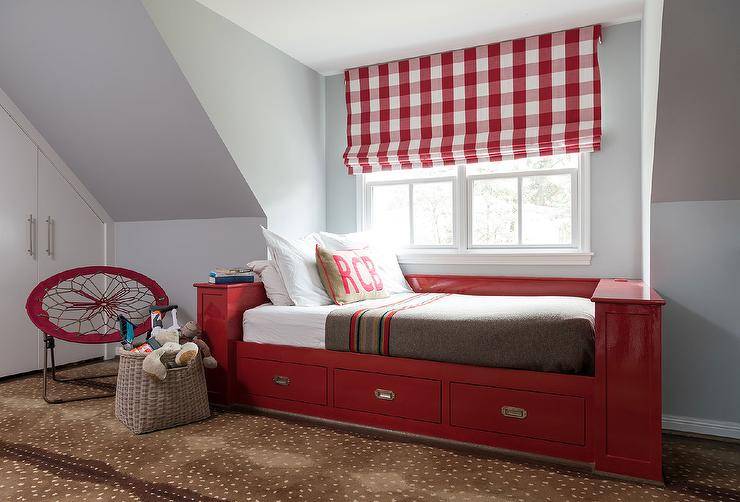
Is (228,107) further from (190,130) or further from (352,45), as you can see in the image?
(352,45)

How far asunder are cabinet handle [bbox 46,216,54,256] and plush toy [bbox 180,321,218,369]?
1439 mm

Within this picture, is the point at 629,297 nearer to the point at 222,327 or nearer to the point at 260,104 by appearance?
the point at 222,327

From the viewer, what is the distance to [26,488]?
1.88 m

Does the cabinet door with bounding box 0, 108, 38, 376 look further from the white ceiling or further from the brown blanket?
the brown blanket

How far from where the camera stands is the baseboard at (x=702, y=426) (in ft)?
7.77

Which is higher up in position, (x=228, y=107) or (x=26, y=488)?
(x=228, y=107)

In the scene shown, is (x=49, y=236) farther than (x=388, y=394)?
Yes

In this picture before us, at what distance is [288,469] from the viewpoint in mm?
2037

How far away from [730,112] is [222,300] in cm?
242

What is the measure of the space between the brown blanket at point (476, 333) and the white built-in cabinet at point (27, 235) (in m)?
2.26

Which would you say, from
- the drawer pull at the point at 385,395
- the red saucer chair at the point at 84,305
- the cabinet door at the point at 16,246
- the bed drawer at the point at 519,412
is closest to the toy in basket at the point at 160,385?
the red saucer chair at the point at 84,305

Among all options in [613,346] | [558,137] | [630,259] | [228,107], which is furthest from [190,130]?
[630,259]

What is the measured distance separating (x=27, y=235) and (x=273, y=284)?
6.02ft

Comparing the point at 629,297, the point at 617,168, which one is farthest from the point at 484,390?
the point at 617,168
